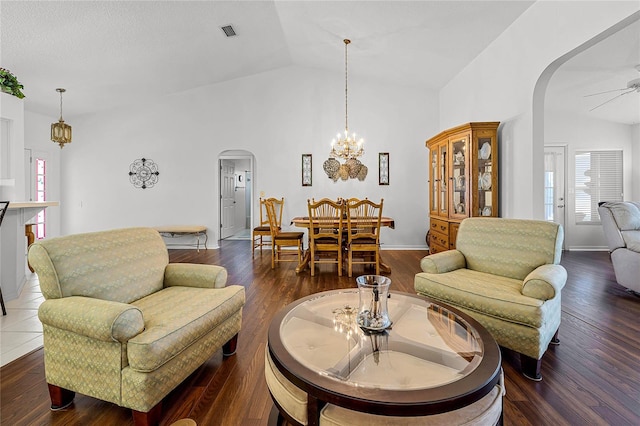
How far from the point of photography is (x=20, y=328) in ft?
8.11

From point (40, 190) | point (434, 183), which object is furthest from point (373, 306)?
point (40, 190)

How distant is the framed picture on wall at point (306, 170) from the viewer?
6.20m

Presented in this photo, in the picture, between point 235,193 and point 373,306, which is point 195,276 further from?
point 235,193

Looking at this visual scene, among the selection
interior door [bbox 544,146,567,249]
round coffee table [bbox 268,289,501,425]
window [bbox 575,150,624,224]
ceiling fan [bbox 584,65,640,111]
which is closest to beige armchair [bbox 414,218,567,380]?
round coffee table [bbox 268,289,501,425]

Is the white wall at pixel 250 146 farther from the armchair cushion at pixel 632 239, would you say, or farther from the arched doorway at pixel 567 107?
the armchair cushion at pixel 632 239

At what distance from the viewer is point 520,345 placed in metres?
1.82

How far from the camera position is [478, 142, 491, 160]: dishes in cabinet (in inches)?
150

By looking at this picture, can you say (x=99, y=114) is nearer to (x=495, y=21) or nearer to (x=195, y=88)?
(x=195, y=88)

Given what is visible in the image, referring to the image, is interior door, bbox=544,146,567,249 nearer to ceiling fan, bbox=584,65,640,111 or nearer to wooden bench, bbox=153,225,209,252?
ceiling fan, bbox=584,65,640,111

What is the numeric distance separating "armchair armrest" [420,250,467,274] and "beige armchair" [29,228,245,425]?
154 centimetres

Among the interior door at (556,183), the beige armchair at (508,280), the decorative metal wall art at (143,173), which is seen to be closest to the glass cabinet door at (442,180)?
the beige armchair at (508,280)

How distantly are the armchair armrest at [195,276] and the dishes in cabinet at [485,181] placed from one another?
336cm

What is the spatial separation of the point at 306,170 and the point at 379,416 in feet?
17.9

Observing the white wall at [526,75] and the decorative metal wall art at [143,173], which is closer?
the white wall at [526,75]
